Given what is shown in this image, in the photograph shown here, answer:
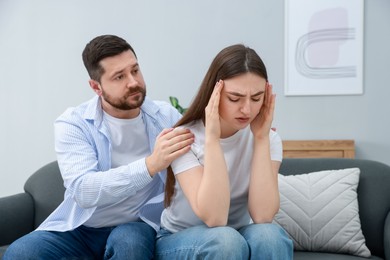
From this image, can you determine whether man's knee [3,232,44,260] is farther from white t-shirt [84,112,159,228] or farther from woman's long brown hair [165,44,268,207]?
woman's long brown hair [165,44,268,207]

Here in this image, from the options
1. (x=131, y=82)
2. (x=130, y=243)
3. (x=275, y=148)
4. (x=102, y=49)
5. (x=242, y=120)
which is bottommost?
(x=130, y=243)

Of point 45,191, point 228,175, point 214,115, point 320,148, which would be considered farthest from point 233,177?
point 320,148

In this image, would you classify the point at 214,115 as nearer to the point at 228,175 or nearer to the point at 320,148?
the point at 228,175

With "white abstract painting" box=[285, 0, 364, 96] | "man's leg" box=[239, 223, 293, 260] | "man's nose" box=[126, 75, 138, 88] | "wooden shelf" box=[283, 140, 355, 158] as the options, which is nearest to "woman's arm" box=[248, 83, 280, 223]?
"man's leg" box=[239, 223, 293, 260]

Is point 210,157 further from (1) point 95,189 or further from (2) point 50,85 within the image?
(2) point 50,85

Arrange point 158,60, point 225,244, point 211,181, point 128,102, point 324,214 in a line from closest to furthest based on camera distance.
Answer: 1. point 225,244
2. point 211,181
3. point 128,102
4. point 324,214
5. point 158,60

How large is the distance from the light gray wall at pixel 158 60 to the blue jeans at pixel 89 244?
7.24ft

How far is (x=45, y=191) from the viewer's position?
7.73ft

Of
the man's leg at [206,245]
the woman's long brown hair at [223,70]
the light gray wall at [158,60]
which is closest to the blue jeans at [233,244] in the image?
the man's leg at [206,245]

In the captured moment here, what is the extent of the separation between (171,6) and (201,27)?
27 cm

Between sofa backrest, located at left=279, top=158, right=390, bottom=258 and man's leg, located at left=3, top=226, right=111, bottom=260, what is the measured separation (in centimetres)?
84

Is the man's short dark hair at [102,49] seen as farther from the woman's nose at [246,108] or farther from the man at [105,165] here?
the woman's nose at [246,108]

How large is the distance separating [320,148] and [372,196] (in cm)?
152

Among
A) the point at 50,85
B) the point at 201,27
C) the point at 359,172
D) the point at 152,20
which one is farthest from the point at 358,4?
the point at 50,85
